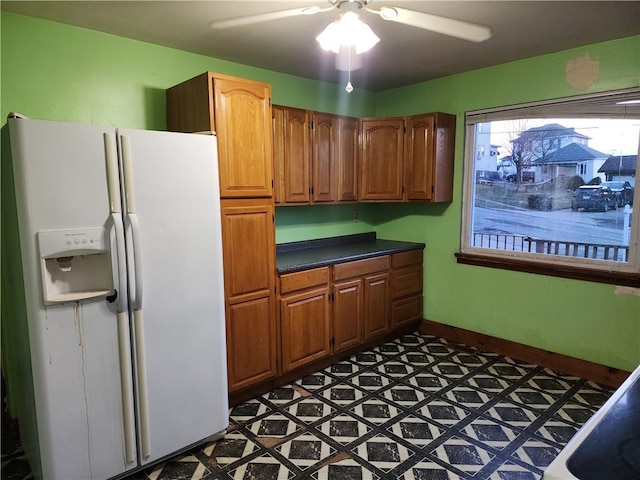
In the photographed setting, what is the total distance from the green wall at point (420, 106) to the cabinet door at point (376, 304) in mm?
599

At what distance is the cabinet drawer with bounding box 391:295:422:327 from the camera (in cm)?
377

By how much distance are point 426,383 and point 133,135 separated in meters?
2.50

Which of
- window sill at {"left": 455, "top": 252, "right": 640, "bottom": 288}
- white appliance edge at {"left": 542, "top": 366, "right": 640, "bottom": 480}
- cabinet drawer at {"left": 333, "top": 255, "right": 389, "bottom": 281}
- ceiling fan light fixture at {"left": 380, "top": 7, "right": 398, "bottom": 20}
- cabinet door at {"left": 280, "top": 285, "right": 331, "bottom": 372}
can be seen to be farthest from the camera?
cabinet drawer at {"left": 333, "top": 255, "right": 389, "bottom": 281}

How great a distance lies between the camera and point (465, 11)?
2.23m

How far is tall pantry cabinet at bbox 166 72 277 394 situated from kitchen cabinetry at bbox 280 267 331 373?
4.8 inches

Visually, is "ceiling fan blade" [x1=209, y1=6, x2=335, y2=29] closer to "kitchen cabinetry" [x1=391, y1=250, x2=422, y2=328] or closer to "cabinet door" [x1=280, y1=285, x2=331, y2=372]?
"cabinet door" [x1=280, y1=285, x2=331, y2=372]

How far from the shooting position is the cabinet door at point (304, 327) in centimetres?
294

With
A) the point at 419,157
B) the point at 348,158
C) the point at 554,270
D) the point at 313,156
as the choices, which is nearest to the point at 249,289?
the point at 313,156

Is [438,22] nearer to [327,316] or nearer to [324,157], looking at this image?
[324,157]

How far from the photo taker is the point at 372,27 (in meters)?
2.44

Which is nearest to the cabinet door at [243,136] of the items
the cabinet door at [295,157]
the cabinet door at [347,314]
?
the cabinet door at [295,157]

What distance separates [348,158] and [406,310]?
4.99 feet

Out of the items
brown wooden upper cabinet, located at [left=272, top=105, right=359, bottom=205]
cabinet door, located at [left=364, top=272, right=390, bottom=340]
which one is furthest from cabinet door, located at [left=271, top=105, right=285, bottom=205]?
cabinet door, located at [left=364, top=272, right=390, bottom=340]

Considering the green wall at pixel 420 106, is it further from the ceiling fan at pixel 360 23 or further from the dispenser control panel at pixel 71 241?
the ceiling fan at pixel 360 23
